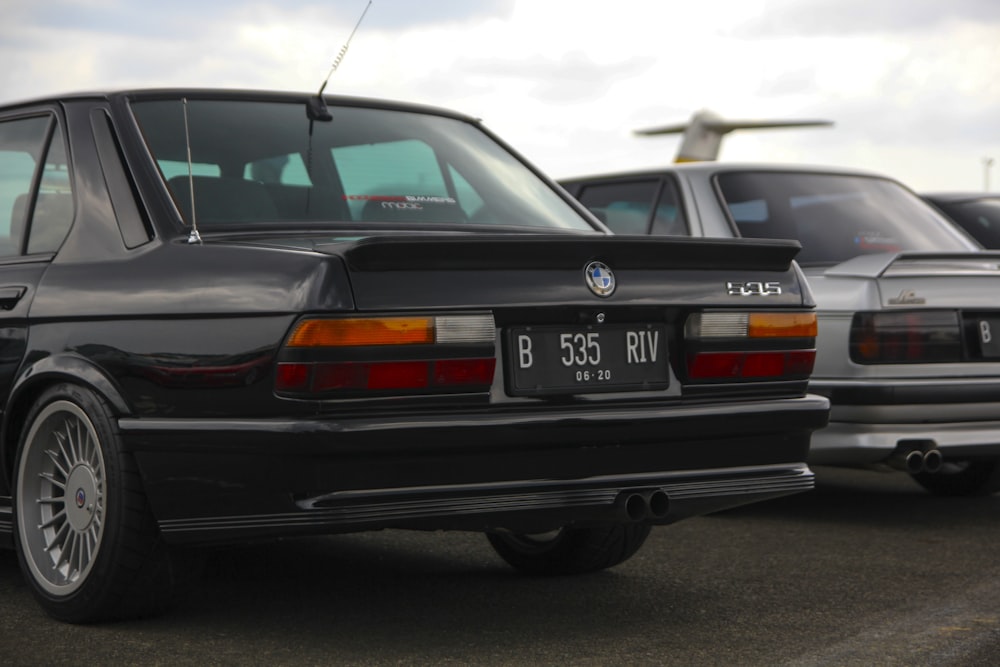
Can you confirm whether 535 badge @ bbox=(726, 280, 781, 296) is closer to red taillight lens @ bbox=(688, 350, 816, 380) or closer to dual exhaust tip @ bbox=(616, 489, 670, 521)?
red taillight lens @ bbox=(688, 350, 816, 380)

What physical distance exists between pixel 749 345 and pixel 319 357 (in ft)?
4.20

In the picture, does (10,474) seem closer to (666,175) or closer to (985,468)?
(666,175)

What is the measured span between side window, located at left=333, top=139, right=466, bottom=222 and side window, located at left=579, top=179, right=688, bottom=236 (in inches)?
90.7

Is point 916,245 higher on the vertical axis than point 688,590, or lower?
higher

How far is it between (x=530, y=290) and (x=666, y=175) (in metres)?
3.55

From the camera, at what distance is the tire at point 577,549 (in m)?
5.03

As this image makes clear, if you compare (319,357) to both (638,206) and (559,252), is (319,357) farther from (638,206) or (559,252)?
(638,206)

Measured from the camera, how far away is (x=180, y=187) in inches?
168

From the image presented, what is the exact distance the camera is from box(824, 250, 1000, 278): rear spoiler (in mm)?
6172

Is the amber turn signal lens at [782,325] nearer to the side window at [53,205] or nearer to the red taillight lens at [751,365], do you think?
the red taillight lens at [751,365]

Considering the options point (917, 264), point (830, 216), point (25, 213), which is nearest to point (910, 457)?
point (917, 264)

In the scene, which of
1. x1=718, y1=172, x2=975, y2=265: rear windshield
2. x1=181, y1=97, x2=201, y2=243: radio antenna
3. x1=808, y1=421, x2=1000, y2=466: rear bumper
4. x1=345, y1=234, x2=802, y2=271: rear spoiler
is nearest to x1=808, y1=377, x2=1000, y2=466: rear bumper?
x1=808, y1=421, x2=1000, y2=466: rear bumper

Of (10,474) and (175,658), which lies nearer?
(175,658)

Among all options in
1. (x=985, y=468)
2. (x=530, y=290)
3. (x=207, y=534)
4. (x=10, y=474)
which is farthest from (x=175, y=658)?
(x=985, y=468)
